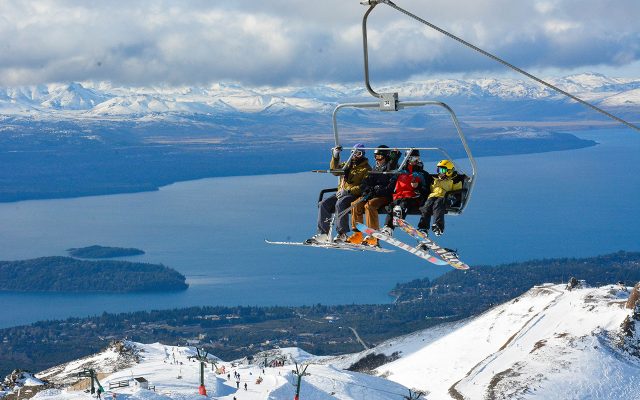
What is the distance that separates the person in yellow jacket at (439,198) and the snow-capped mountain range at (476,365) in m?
35.3

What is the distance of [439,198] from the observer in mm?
20000

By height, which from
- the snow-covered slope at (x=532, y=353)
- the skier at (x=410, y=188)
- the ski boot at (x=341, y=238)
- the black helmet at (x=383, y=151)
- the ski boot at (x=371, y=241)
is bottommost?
the snow-covered slope at (x=532, y=353)

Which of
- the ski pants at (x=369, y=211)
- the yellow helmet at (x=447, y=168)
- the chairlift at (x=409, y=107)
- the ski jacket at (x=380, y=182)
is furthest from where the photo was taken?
the ski jacket at (x=380, y=182)

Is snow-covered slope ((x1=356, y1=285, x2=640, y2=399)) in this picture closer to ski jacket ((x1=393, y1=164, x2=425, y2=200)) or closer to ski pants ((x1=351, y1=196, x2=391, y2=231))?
ski pants ((x1=351, y1=196, x2=391, y2=231))

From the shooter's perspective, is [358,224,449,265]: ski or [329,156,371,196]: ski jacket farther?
[329,156,371,196]: ski jacket

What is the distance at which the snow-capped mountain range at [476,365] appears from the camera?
6531cm

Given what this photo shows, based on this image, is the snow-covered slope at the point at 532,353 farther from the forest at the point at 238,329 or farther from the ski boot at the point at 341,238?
the forest at the point at 238,329

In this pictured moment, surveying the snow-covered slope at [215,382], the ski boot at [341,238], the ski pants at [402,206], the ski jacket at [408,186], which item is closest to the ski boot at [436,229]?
the ski pants at [402,206]

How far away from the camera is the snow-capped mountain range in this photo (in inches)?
2571

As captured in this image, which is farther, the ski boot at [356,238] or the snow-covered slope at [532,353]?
the snow-covered slope at [532,353]

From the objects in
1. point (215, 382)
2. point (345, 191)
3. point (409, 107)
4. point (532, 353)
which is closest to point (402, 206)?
point (345, 191)

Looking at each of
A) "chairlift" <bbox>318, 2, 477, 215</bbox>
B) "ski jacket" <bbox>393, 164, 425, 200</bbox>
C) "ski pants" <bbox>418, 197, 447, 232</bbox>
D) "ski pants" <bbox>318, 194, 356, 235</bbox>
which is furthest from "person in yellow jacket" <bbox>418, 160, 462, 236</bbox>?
"ski pants" <bbox>318, 194, 356, 235</bbox>

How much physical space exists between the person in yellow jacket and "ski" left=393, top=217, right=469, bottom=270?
1.42ft

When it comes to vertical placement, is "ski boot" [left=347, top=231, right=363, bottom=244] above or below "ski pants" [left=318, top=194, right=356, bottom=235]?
below
